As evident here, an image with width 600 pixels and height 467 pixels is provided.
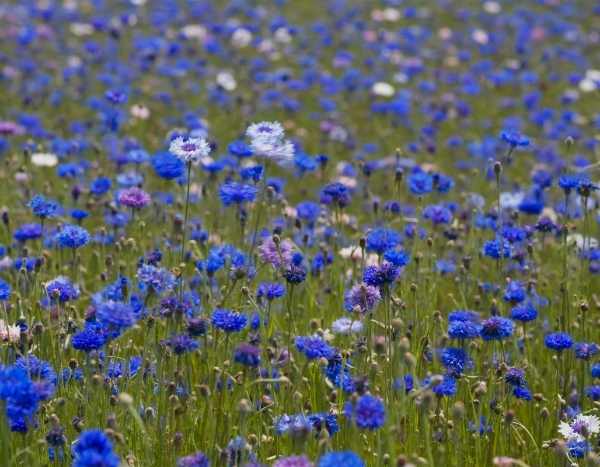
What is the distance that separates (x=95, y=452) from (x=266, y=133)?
1334mm

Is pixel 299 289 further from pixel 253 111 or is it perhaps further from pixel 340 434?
pixel 253 111

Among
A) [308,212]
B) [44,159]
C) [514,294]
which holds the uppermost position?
[514,294]

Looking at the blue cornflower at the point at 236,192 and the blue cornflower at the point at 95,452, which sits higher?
the blue cornflower at the point at 95,452

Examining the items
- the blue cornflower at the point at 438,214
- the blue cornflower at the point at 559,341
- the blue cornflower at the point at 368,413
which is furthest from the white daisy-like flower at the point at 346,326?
the blue cornflower at the point at 438,214

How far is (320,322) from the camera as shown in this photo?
12.0ft

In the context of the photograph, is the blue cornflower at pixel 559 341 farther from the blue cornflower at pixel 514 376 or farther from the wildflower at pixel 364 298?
the wildflower at pixel 364 298

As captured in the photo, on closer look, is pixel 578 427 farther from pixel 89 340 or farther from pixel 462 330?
pixel 89 340

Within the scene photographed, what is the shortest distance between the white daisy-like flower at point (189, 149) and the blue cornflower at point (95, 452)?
44.2 inches

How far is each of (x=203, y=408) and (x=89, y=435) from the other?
96 cm

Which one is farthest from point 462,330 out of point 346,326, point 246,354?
point 246,354

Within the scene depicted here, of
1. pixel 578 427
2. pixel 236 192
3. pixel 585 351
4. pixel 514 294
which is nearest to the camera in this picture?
pixel 578 427

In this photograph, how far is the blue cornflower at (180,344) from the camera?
2.81 meters

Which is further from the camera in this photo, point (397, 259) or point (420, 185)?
point (420, 185)

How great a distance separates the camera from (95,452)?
2068 mm
